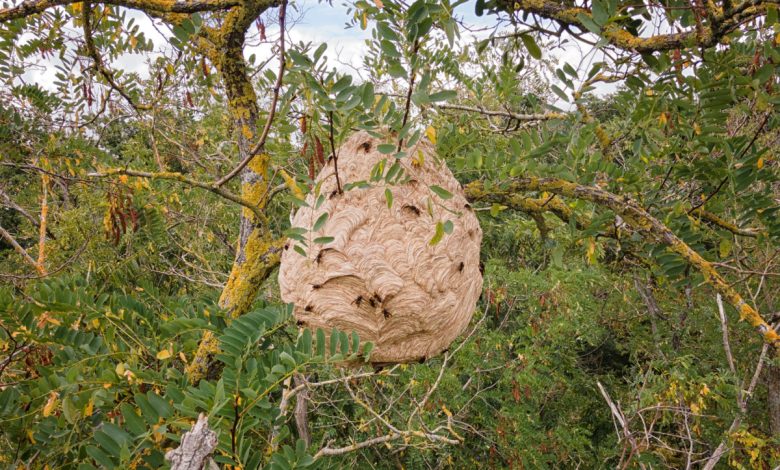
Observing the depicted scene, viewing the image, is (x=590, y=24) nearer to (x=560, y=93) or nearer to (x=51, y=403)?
(x=560, y=93)

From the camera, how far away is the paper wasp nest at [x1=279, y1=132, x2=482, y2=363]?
1553 mm

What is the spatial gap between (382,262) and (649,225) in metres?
0.81

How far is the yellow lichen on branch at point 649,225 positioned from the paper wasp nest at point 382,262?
0.26 meters

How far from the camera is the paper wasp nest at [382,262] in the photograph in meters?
1.55

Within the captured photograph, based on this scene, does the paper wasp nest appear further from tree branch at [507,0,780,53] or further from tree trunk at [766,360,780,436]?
tree trunk at [766,360,780,436]

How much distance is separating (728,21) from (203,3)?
155cm

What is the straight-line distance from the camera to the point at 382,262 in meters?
1.58

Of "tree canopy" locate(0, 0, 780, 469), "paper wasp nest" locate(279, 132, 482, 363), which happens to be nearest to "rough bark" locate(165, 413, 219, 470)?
"tree canopy" locate(0, 0, 780, 469)

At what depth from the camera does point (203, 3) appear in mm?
1763

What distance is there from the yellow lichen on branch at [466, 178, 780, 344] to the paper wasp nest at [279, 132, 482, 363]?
0.26m

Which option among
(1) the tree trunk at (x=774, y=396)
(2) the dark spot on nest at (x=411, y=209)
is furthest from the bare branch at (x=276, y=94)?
(1) the tree trunk at (x=774, y=396)

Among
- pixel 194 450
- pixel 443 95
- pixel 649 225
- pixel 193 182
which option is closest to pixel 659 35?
pixel 649 225

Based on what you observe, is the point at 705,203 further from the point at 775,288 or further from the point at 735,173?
the point at 775,288

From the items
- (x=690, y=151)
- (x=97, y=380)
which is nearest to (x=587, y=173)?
(x=690, y=151)
